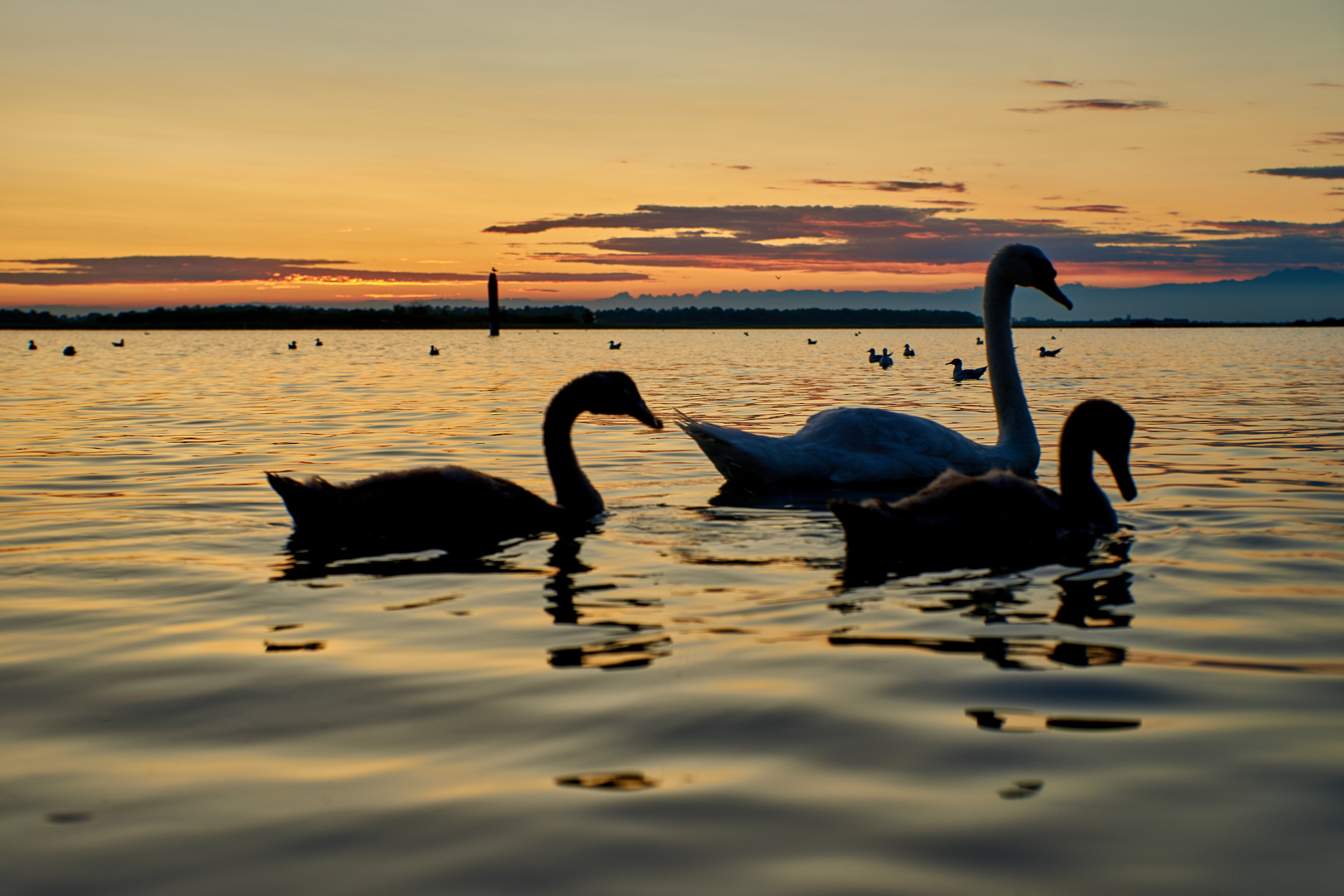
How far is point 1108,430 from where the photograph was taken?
27.2 ft

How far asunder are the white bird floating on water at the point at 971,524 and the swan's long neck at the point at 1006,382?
10.1 ft

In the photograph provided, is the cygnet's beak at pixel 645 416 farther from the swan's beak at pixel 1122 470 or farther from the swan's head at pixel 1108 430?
the swan's beak at pixel 1122 470

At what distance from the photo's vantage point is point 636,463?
13836 mm

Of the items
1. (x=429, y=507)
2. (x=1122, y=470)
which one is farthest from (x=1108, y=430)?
(x=429, y=507)

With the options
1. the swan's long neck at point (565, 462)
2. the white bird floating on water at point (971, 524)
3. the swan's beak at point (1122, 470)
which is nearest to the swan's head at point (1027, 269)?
the swan's beak at point (1122, 470)

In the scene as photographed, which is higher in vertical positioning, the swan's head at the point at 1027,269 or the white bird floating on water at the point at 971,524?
the swan's head at the point at 1027,269

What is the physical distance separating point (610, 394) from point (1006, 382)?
454 cm

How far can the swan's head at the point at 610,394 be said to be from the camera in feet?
30.8

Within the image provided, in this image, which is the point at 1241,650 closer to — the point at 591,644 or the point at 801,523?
the point at 591,644

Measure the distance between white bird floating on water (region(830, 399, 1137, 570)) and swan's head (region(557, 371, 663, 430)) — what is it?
2605 millimetres

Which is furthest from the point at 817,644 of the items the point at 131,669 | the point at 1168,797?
the point at 131,669

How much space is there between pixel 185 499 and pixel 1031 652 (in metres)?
8.15

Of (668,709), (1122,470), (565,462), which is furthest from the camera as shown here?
(565,462)

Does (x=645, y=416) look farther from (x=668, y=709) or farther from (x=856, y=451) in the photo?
(x=668, y=709)
